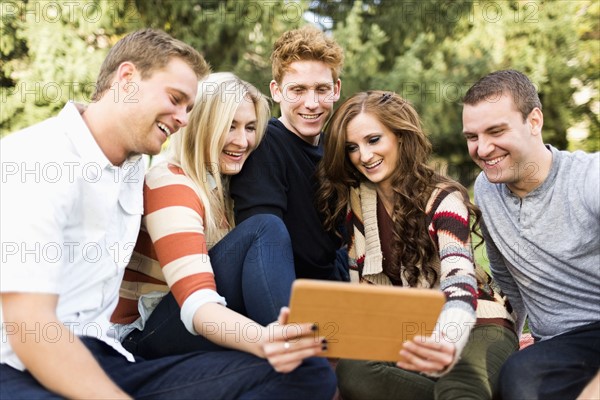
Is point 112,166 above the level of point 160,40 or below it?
below

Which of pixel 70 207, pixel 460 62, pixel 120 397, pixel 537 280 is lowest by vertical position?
pixel 120 397

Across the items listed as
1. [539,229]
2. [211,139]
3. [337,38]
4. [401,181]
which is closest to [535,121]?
[539,229]

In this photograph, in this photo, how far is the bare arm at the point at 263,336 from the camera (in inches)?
75.9

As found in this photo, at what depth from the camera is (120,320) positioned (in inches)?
96.4

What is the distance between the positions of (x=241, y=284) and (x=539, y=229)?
3.44ft

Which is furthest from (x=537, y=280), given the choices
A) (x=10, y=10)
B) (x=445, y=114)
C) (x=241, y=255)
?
(x=10, y=10)

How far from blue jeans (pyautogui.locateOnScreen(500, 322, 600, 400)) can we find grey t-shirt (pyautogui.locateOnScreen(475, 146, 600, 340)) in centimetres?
10

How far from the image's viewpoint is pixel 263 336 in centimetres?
199

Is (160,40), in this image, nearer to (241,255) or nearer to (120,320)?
→ (241,255)

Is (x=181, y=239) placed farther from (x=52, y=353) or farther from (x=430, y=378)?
(x=430, y=378)

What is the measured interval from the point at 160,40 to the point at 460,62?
8.96 m

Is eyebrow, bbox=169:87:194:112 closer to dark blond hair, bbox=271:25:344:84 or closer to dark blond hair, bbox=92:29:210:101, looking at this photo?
dark blond hair, bbox=92:29:210:101

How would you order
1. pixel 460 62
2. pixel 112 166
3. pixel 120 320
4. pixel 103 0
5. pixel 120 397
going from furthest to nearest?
pixel 460 62 → pixel 103 0 → pixel 120 320 → pixel 112 166 → pixel 120 397

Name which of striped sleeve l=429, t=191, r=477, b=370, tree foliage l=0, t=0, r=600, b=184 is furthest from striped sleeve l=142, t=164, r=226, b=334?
tree foliage l=0, t=0, r=600, b=184
